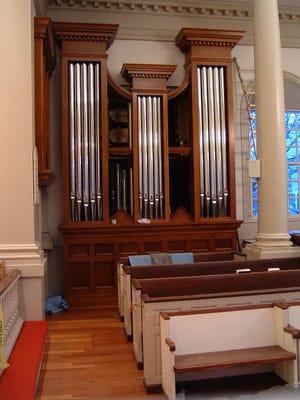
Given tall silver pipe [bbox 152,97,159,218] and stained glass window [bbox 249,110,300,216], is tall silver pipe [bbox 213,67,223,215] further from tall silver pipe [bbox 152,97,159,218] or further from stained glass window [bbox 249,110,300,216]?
stained glass window [bbox 249,110,300,216]

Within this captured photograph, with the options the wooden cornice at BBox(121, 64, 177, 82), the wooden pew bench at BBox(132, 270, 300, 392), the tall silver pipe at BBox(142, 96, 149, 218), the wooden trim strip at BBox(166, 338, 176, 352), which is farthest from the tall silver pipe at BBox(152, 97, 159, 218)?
the wooden trim strip at BBox(166, 338, 176, 352)

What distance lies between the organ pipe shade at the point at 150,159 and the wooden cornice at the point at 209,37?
3.33 ft

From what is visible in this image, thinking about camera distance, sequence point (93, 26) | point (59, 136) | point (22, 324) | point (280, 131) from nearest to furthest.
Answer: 1. point (22, 324)
2. point (280, 131)
3. point (93, 26)
4. point (59, 136)

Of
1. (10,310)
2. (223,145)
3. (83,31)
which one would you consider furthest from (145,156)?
(10,310)

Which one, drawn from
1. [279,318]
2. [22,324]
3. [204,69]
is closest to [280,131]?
[204,69]

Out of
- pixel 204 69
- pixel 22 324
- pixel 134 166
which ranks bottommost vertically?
pixel 22 324

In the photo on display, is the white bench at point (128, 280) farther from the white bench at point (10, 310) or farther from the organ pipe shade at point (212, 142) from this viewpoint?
the organ pipe shade at point (212, 142)

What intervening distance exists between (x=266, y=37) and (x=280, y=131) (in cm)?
116

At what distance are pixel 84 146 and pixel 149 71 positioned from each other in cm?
143

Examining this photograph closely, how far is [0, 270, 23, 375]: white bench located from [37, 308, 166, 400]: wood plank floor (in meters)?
0.34

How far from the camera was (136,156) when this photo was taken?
6281mm

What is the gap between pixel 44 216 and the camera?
627cm

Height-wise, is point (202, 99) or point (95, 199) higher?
point (202, 99)

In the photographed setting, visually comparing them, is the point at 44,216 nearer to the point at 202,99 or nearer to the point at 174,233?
the point at 174,233
